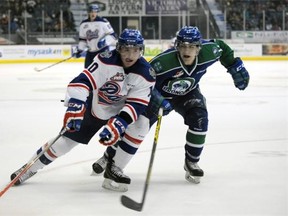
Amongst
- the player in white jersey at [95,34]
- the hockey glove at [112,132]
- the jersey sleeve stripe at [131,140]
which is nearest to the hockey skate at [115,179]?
the jersey sleeve stripe at [131,140]

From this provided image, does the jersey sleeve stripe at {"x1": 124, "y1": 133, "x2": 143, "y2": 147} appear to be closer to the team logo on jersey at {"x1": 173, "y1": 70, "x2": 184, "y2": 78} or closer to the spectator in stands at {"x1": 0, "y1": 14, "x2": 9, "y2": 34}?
the team logo on jersey at {"x1": 173, "y1": 70, "x2": 184, "y2": 78}

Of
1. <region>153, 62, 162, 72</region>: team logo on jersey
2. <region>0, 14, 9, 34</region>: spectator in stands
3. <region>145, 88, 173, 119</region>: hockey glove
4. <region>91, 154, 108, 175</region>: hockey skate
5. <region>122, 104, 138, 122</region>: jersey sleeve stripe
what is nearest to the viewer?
<region>122, 104, 138, 122</region>: jersey sleeve stripe

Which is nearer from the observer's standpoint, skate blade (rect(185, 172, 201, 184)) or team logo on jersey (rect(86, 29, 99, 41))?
skate blade (rect(185, 172, 201, 184))

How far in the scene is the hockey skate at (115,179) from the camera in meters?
2.88

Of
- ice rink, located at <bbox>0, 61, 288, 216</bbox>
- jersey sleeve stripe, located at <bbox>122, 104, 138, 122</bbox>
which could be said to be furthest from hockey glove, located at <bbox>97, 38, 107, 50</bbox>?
jersey sleeve stripe, located at <bbox>122, 104, 138, 122</bbox>

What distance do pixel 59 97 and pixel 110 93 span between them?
181 inches

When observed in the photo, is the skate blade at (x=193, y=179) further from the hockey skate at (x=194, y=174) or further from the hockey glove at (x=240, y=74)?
the hockey glove at (x=240, y=74)

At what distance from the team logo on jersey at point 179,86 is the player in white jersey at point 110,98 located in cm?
29

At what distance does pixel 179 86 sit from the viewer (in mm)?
3145

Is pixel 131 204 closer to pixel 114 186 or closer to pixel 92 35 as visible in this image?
pixel 114 186

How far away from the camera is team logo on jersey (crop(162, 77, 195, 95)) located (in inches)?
123

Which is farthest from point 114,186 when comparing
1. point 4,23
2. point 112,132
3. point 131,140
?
point 4,23

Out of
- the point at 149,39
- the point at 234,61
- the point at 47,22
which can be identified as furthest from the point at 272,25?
the point at 234,61

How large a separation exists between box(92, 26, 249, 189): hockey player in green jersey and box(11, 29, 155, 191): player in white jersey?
0.13m
